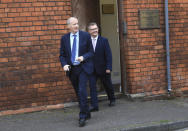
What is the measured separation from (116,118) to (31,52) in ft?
6.98

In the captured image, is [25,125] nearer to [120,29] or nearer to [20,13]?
[20,13]

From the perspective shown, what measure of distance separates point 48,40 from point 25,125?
177cm

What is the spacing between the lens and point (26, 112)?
531 centimetres

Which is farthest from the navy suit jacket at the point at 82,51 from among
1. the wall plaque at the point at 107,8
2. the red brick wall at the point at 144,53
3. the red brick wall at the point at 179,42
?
the wall plaque at the point at 107,8

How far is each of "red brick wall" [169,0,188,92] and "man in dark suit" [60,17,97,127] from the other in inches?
99.1

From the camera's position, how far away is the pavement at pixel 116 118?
14.1ft

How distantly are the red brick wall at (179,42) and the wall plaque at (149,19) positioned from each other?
0.35 meters

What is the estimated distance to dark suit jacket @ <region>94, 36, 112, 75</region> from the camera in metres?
5.35

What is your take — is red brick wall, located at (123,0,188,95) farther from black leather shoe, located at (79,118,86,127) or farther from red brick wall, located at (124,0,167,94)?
black leather shoe, located at (79,118,86,127)

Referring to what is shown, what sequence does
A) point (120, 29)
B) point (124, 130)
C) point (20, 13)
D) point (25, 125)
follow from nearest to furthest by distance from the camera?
point (124, 130), point (25, 125), point (20, 13), point (120, 29)

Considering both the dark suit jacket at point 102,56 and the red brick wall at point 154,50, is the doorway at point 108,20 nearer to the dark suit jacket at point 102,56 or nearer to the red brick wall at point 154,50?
the red brick wall at point 154,50

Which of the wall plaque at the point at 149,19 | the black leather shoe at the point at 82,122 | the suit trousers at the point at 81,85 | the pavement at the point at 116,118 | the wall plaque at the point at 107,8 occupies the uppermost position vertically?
the wall plaque at the point at 107,8

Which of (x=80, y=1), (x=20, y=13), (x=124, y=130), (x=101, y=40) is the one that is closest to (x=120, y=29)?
(x=101, y=40)

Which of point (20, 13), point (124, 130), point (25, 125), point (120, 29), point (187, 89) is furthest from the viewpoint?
point (187, 89)
